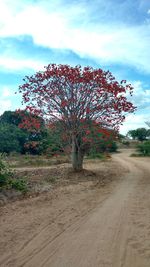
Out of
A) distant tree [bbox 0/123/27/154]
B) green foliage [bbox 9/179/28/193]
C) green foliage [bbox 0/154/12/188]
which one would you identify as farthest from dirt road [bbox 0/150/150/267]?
distant tree [bbox 0/123/27/154]

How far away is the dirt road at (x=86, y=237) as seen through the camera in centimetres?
510

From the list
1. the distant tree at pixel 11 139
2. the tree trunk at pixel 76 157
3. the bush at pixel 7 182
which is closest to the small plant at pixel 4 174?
the bush at pixel 7 182

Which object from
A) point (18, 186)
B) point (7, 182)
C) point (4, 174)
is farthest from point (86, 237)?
point (4, 174)

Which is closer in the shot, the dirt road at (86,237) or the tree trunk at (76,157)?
the dirt road at (86,237)

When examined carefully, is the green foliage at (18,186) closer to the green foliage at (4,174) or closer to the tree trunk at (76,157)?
the green foliage at (4,174)

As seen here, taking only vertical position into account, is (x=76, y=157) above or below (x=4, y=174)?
above

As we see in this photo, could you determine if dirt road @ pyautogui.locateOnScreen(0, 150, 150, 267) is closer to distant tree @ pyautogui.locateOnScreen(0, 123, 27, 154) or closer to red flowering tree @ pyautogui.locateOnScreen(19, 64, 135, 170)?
red flowering tree @ pyautogui.locateOnScreen(19, 64, 135, 170)

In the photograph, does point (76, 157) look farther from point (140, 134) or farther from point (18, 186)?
point (140, 134)

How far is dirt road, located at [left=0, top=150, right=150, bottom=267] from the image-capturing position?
5098mm

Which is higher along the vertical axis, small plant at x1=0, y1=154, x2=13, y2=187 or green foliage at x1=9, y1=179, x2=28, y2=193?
small plant at x1=0, y1=154, x2=13, y2=187

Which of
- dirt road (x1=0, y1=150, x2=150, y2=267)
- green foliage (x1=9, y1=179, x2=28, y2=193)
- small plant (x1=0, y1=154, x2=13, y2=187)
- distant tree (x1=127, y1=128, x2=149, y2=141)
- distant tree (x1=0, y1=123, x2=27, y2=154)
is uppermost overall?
distant tree (x1=127, y1=128, x2=149, y2=141)

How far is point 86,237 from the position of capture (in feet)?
20.4

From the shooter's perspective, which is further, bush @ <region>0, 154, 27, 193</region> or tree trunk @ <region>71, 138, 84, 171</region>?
tree trunk @ <region>71, 138, 84, 171</region>

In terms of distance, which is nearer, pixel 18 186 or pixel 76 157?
pixel 18 186
